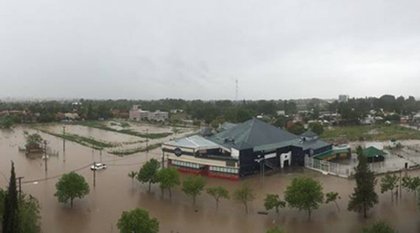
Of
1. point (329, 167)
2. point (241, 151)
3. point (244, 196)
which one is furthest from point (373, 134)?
point (244, 196)

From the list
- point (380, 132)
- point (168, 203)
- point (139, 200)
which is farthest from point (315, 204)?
point (380, 132)

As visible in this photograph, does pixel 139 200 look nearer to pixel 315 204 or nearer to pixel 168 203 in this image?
pixel 168 203

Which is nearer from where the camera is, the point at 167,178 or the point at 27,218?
the point at 27,218

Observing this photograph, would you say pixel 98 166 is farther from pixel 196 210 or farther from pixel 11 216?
pixel 11 216

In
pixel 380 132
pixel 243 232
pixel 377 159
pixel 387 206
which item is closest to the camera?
pixel 243 232

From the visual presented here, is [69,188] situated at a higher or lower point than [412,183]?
lower

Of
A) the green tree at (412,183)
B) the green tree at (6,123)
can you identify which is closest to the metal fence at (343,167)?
the green tree at (412,183)

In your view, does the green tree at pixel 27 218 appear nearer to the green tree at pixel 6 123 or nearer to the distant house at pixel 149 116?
the green tree at pixel 6 123
